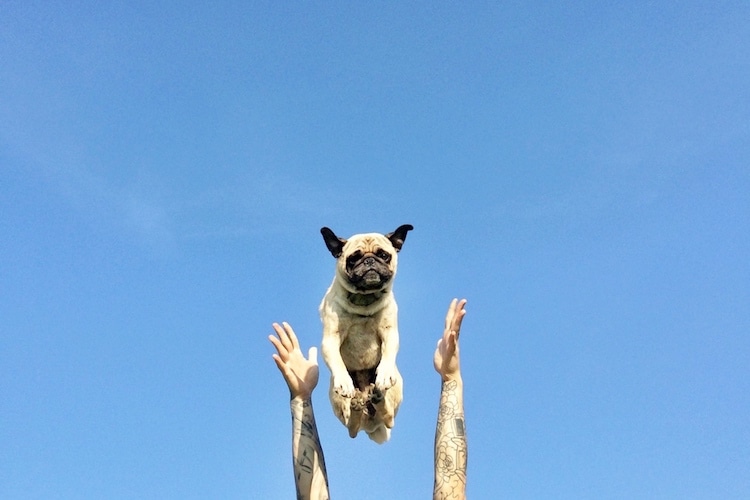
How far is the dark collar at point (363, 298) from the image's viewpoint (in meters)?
11.7

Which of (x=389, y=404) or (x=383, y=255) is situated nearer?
(x=383, y=255)

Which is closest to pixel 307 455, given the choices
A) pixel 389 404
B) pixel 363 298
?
pixel 389 404

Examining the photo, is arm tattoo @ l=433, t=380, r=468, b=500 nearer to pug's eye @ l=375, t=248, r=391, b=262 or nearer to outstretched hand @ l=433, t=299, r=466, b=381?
outstretched hand @ l=433, t=299, r=466, b=381

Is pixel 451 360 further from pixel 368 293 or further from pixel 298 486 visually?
pixel 298 486

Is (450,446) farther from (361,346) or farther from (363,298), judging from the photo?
(363,298)

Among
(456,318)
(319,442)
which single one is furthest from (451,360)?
(319,442)

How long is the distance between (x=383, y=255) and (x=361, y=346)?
4.50 feet

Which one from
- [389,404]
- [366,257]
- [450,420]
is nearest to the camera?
[450,420]

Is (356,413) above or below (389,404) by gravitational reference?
below

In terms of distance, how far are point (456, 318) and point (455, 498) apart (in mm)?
2475

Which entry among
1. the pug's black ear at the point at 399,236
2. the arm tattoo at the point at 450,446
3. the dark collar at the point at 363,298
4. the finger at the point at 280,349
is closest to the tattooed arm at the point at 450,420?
the arm tattoo at the point at 450,446

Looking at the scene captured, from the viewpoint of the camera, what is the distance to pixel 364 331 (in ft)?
38.8

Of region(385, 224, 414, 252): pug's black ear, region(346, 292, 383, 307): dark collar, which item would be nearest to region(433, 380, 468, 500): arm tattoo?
region(346, 292, 383, 307): dark collar

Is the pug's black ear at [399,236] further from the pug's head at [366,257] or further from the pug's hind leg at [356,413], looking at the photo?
the pug's hind leg at [356,413]
